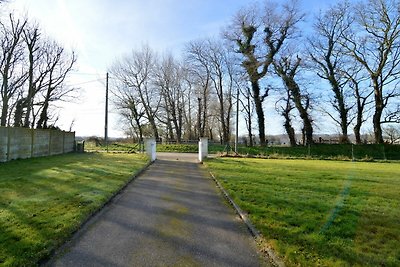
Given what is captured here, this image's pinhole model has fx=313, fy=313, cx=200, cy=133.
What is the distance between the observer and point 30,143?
753 inches

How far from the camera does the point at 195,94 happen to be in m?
48.3

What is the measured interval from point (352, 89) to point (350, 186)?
93.8 feet

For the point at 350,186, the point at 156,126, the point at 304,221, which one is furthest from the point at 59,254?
the point at 156,126

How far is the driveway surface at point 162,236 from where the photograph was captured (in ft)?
13.2

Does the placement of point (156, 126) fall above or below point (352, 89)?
below

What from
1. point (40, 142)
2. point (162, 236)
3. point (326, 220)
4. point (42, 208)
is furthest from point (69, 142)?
point (326, 220)

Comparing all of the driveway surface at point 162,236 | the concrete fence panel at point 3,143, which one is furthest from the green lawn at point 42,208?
the concrete fence panel at point 3,143

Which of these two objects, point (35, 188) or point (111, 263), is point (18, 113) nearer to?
point (35, 188)

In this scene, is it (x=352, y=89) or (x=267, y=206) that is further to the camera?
(x=352, y=89)

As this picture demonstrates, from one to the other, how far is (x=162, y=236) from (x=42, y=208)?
288 centimetres

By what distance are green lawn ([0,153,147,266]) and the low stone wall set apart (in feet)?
20.1

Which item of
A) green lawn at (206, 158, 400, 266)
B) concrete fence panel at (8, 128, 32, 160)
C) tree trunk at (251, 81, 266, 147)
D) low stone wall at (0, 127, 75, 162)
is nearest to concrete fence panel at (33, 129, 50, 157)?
low stone wall at (0, 127, 75, 162)

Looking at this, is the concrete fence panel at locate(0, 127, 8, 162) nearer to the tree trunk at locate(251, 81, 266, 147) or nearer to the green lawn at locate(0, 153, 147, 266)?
the green lawn at locate(0, 153, 147, 266)

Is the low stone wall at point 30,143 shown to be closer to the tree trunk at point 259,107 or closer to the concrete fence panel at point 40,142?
the concrete fence panel at point 40,142
